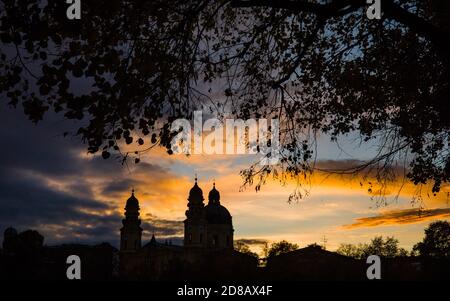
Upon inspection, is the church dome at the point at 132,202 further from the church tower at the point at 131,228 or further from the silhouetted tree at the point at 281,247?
the silhouetted tree at the point at 281,247

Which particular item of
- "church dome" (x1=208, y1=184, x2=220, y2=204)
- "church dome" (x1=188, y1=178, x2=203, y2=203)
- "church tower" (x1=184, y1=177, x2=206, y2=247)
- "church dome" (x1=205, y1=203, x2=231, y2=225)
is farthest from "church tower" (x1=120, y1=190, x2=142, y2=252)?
"church dome" (x1=208, y1=184, x2=220, y2=204)

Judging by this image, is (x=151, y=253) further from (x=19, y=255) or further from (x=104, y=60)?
(x=104, y=60)

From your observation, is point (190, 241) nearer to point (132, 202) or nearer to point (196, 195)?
point (196, 195)

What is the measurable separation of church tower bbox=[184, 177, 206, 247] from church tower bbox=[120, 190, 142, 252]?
419 inches

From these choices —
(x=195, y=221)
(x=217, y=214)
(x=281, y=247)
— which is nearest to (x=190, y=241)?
(x=195, y=221)

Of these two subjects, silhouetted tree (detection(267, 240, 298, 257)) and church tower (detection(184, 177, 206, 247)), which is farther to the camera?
silhouetted tree (detection(267, 240, 298, 257))

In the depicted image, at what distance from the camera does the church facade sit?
10038 centimetres

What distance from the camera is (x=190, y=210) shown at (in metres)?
102

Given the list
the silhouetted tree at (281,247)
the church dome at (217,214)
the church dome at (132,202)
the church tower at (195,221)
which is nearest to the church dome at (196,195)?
the church tower at (195,221)

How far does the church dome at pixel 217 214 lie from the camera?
349ft

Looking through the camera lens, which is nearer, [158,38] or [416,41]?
[158,38]

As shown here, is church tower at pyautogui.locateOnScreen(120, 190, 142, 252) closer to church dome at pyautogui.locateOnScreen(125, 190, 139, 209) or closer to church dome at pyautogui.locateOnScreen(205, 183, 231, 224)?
church dome at pyautogui.locateOnScreen(125, 190, 139, 209)

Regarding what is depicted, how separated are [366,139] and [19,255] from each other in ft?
252
